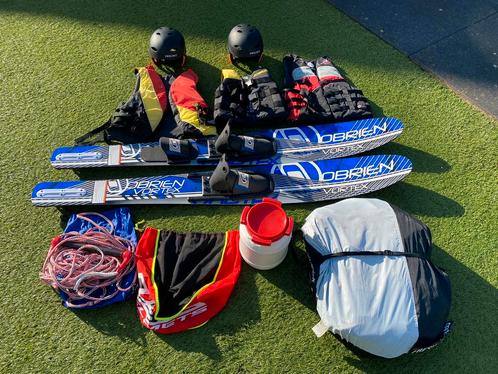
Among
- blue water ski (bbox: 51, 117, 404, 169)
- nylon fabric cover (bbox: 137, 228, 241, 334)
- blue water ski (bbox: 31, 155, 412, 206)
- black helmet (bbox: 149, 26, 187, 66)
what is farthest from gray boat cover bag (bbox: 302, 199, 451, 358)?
black helmet (bbox: 149, 26, 187, 66)

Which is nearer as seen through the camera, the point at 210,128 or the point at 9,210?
the point at 9,210

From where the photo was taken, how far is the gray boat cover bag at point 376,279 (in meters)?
2.19

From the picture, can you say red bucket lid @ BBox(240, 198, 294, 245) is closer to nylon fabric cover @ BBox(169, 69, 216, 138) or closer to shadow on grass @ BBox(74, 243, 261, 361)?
shadow on grass @ BBox(74, 243, 261, 361)

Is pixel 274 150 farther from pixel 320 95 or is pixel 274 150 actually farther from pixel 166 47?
pixel 166 47

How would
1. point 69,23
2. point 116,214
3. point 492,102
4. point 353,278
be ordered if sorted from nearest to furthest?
1. point 353,278
2. point 116,214
3. point 492,102
4. point 69,23

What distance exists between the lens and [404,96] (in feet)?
11.5

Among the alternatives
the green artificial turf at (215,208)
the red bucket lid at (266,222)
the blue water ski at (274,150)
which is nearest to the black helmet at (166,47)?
the green artificial turf at (215,208)

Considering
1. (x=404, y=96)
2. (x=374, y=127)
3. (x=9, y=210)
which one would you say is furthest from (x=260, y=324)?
(x=404, y=96)

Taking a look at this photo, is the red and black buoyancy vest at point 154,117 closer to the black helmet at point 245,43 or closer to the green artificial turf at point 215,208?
the green artificial turf at point 215,208

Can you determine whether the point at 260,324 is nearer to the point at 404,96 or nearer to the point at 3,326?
the point at 3,326

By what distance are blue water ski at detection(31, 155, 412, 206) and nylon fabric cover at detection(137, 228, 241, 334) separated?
30 centimetres

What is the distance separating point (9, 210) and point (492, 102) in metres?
3.91

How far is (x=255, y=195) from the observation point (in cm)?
286

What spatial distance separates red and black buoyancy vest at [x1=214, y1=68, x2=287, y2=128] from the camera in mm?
3162
